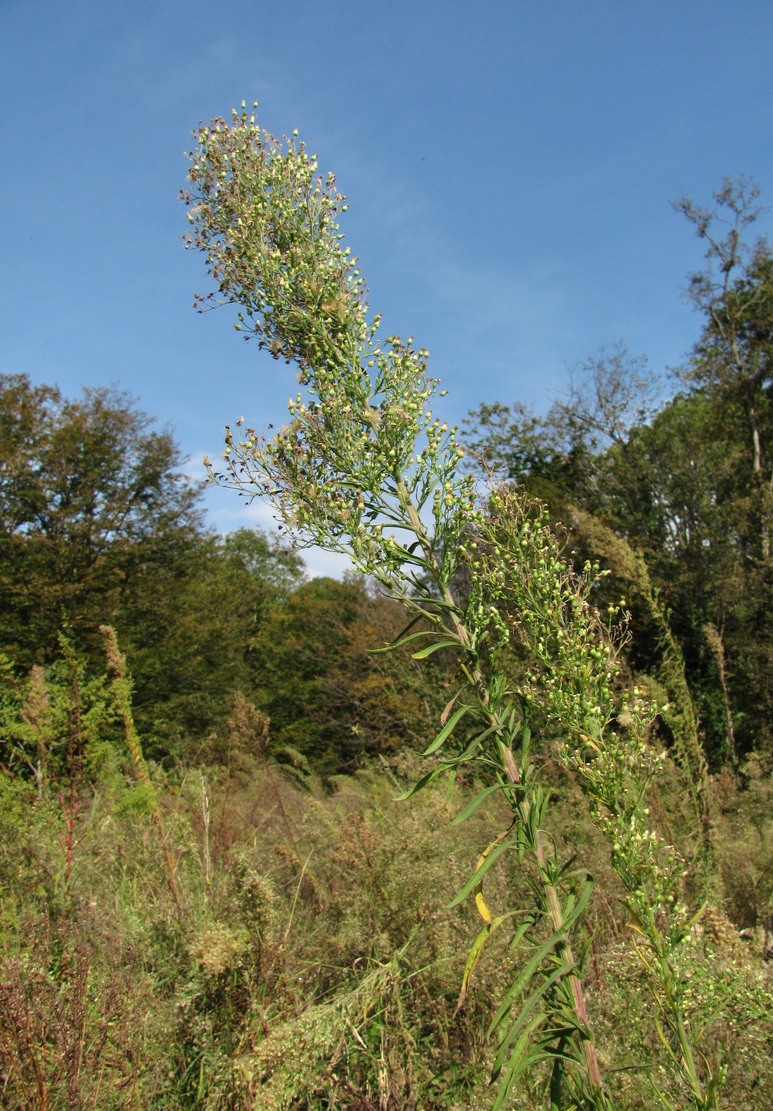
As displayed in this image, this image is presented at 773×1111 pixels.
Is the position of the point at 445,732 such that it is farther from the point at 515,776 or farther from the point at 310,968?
the point at 310,968

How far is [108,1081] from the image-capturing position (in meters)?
2.62

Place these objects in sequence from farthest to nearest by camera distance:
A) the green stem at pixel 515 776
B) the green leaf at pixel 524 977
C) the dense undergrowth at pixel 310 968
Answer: the dense undergrowth at pixel 310 968, the green stem at pixel 515 776, the green leaf at pixel 524 977

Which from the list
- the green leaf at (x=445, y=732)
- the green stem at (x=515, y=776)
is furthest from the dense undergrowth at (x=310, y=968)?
the green leaf at (x=445, y=732)

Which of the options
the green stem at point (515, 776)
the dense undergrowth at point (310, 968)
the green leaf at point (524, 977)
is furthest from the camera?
the dense undergrowth at point (310, 968)

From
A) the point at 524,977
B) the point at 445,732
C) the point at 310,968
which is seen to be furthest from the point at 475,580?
the point at 310,968

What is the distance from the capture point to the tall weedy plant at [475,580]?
1.64 metres

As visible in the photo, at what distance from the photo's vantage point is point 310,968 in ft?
11.9

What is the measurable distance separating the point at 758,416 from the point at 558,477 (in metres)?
5.95

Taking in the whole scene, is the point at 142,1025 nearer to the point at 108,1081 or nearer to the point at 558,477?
the point at 108,1081

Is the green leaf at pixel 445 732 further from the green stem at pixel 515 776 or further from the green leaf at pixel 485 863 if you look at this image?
the green leaf at pixel 485 863

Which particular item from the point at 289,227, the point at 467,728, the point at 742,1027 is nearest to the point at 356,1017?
the point at 742,1027

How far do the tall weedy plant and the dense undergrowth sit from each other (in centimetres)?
17

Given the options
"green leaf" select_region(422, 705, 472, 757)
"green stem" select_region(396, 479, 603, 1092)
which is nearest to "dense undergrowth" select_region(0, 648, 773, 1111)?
"green stem" select_region(396, 479, 603, 1092)

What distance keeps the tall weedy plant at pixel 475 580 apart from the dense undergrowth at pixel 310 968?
170 millimetres
